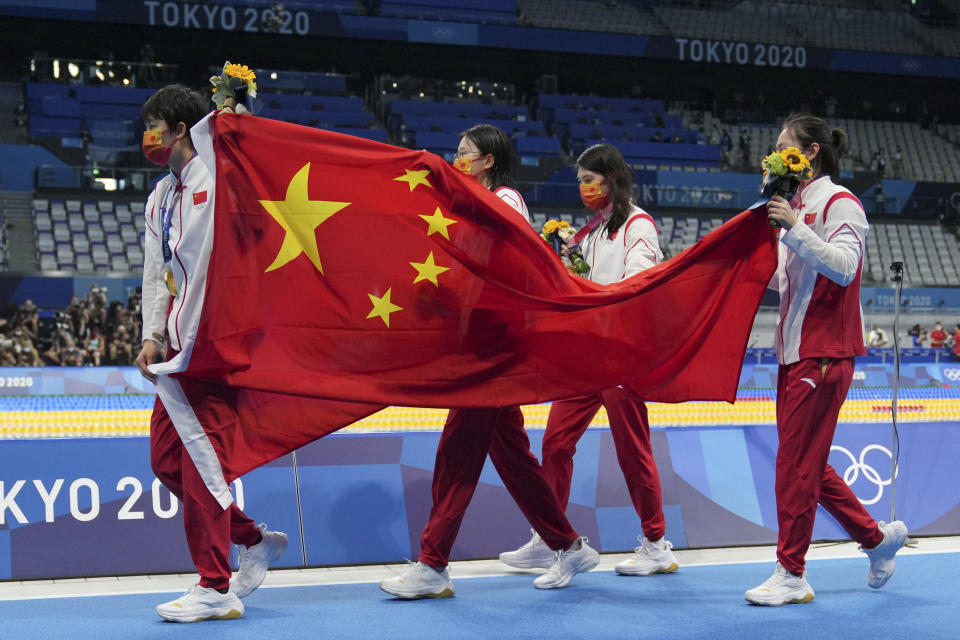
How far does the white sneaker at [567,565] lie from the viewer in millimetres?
4703

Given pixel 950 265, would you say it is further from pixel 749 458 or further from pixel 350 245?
pixel 350 245

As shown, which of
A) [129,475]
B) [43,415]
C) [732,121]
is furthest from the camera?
[732,121]

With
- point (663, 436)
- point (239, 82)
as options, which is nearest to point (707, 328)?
point (663, 436)

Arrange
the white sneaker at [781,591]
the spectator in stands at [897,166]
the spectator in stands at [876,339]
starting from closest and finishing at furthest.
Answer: the white sneaker at [781,591] < the spectator in stands at [876,339] < the spectator in stands at [897,166]

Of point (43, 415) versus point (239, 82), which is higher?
point (239, 82)

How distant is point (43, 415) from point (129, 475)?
4.00ft

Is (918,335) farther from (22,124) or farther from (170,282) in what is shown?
(170,282)

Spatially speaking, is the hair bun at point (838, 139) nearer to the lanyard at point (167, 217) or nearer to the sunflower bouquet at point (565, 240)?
the sunflower bouquet at point (565, 240)

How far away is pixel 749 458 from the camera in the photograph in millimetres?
5941

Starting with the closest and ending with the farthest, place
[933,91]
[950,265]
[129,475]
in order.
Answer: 1. [129,475]
2. [950,265]
3. [933,91]

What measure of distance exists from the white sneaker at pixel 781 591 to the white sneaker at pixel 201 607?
2152mm

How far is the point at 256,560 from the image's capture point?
4457mm

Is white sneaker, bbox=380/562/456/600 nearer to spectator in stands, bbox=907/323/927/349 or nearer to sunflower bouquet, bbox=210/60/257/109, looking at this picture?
sunflower bouquet, bbox=210/60/257/109

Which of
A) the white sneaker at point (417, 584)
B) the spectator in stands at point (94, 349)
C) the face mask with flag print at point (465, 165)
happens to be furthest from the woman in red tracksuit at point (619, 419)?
the spectator in stands at point (94, 349)
